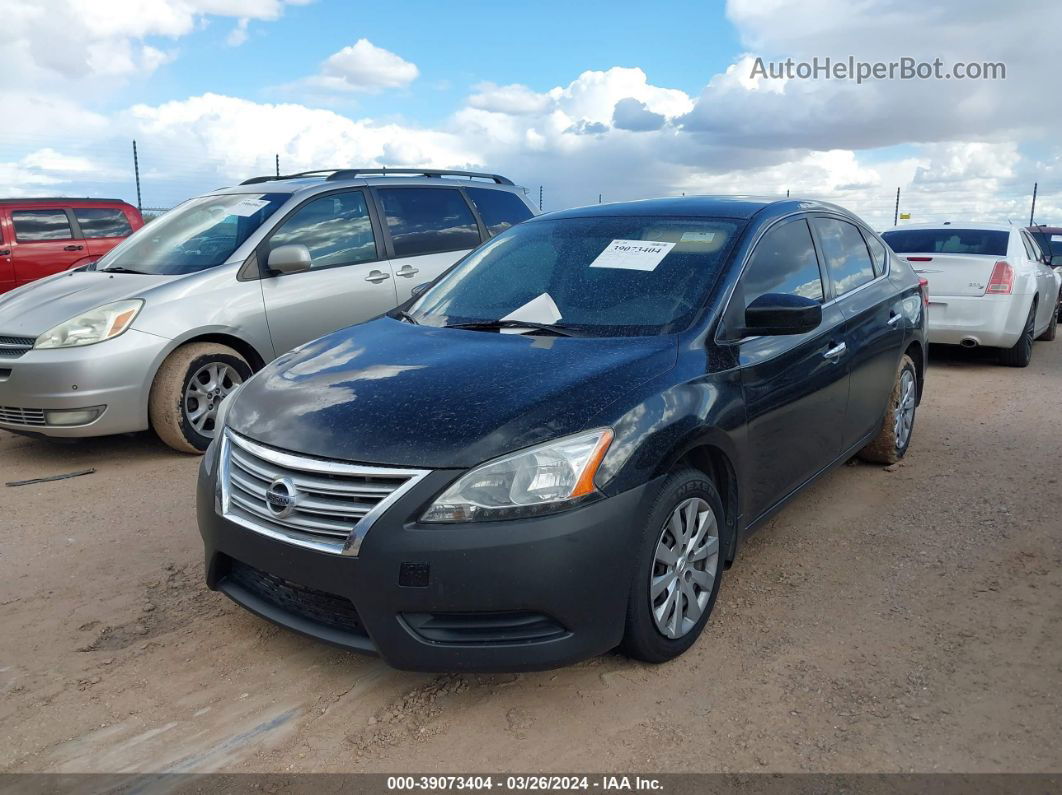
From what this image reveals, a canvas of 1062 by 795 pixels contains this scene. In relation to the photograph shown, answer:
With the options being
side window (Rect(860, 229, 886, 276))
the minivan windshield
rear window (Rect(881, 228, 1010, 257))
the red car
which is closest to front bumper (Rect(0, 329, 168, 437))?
the minivan windshield

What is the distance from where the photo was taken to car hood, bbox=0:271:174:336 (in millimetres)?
5469

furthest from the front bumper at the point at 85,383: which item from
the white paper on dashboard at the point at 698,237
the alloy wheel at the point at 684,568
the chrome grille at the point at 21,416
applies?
the alloy wheel at the point at 684,568

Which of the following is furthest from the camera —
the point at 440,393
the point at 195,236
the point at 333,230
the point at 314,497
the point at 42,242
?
the point at 42,242

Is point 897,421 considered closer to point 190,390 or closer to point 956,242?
point 190,390

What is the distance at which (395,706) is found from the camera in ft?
9.41

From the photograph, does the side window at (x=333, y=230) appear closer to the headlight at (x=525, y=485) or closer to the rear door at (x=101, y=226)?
the headlight at (x=525, y=485)

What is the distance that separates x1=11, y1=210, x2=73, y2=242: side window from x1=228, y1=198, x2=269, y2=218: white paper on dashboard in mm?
6776

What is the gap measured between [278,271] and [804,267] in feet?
11.9

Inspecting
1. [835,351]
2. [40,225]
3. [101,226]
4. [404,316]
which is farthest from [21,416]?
[101,226]

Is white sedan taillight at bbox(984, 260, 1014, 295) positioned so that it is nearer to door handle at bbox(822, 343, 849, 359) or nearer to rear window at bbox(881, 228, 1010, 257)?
rear window at bbox(881, 228, 1010, 257)

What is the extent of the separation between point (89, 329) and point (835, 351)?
14.4ft

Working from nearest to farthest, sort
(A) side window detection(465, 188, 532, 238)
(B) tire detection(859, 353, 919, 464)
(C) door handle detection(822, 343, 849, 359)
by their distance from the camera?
(C) door handle detection(822, 343, 849, 359) < (B) tire detection(859, 353, 919, 464) < (A) side window detection(465, 188, 532, 238)

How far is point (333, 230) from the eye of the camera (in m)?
6.52

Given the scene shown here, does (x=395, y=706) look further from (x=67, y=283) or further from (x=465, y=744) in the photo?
(x=67, y=283)
